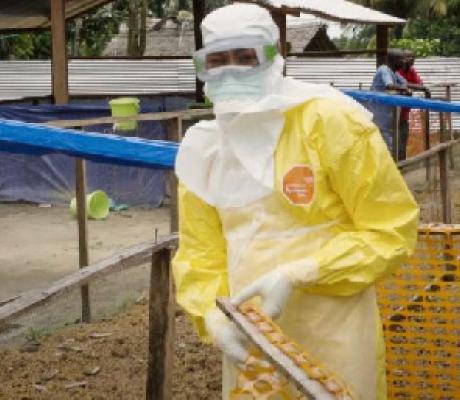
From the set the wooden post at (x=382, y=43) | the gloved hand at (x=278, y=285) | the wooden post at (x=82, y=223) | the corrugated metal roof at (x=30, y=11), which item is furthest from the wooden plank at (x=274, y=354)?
the wooden post at (x=382, y=43)

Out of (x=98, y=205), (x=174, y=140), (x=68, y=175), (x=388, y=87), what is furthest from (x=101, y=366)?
(x=388, y=87)

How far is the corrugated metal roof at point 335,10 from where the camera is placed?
1066 cm

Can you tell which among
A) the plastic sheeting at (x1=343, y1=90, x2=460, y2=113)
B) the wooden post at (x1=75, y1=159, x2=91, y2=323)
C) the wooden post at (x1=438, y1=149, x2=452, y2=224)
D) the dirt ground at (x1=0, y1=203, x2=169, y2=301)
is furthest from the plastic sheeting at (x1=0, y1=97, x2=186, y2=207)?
the wooden post at (x1=438, y1=149, x2=452, y2=224)

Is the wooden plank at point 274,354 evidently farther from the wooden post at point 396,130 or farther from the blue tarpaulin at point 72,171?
the wooden post at point 396,130

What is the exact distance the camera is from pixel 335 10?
12.8 meters

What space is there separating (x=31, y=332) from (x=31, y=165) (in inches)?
238

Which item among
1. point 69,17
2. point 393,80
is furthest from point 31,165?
point 393,80

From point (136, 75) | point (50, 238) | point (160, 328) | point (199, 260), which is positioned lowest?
point (50, 238)

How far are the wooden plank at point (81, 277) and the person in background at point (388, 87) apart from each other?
22.0 ft

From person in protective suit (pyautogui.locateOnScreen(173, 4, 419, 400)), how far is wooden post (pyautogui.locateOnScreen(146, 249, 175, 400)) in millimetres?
1340

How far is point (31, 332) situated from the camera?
21.5 feet

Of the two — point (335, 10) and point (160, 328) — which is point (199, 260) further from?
point (335, 10)

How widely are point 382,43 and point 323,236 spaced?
42.2 ft

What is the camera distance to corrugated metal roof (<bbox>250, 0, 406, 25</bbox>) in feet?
35.0
